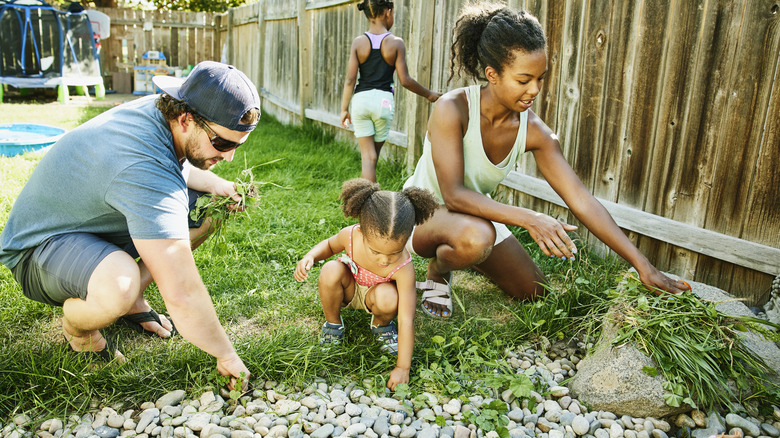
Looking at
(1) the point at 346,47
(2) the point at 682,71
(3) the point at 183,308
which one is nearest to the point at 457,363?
(3) the point at 183,308

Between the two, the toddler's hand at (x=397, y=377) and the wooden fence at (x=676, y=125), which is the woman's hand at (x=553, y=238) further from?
the wooden fence at (x=676, y=125)

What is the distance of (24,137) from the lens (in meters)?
6.86

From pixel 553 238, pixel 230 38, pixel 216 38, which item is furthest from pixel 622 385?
pixel 216 38

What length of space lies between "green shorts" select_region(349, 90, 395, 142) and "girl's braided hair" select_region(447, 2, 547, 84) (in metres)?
2.13

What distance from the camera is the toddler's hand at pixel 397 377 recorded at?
96.6 inches

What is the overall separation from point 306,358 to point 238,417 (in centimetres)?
38

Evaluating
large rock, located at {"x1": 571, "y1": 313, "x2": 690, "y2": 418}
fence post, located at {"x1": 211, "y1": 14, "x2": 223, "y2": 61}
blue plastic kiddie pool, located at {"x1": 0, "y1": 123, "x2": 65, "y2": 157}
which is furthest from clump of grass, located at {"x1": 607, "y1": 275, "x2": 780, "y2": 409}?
fence post, located at {"x1": 211, "y1": 14, "x2": 223, "y2": 61}

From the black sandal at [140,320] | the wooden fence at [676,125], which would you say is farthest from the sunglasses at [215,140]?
the wooden fence at [676,125]

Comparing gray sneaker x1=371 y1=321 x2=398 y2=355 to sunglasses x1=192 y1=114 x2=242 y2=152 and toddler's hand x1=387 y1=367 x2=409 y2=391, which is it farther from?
sunglasses x1=192 y1=114 x2=242 y2=152

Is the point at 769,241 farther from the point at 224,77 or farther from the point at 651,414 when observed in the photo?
the point at 224,77

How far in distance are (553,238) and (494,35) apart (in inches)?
38.9

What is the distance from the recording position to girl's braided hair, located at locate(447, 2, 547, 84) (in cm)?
270

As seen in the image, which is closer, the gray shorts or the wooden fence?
the gray shorts

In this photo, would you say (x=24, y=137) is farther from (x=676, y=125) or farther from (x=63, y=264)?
(x=676, y=125)
